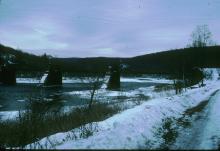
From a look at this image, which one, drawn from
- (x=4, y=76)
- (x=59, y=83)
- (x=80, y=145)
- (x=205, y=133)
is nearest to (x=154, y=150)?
(x=80, y=145)

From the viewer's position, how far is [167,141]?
9.99 meters

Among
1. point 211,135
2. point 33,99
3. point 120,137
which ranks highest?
point 33,99

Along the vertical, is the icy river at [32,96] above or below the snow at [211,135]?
below

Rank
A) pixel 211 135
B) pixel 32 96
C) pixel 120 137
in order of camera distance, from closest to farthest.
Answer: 1. pixel 120 137
2. pixel 211 135
3. pixel 32 96

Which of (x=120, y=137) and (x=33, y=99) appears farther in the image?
(x=33, y=99)

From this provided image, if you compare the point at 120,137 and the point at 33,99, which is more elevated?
the point at 33,99

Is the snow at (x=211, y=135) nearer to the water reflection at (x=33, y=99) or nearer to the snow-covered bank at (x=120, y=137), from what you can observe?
the snow-covered bank at (x=120, y=137)

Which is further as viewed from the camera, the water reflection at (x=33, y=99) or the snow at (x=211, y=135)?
the water reflection at (x=33, y=99)

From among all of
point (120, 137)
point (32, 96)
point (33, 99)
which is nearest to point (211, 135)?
point (120, 137)

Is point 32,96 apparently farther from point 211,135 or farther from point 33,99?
point 211,135

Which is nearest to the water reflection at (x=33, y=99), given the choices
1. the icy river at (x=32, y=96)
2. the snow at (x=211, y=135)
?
the icy river at (x=32, y=96)

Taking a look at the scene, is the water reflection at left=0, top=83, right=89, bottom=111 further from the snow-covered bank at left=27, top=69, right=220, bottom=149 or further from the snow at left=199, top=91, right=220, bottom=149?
the snow at left=199, top=91, right=220, bottom=149

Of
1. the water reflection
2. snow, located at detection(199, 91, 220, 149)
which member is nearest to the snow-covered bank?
snow, located at detection(199, 91, 220, 149)

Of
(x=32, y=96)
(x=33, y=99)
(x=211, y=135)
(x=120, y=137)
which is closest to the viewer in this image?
(x=120, y=137)
